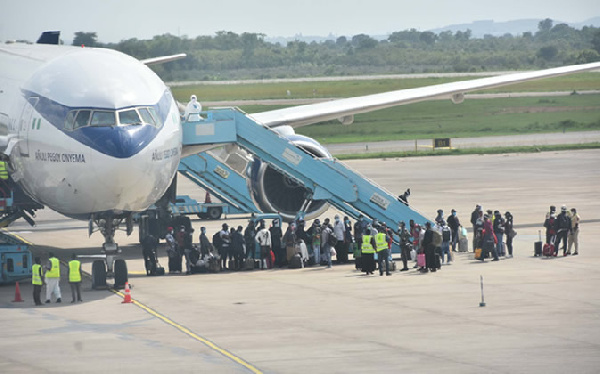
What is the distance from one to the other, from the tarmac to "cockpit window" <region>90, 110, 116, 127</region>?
13.3 ft

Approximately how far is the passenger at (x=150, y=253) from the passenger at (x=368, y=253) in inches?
216

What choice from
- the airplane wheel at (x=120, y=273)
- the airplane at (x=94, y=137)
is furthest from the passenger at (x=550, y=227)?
the airplane wheel at (x=120, y=273)

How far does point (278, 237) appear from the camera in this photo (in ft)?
101

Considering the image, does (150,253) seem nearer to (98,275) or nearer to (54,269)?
(98,275)

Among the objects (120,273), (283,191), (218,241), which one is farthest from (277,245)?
(120,273)

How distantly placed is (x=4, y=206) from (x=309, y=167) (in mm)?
8730

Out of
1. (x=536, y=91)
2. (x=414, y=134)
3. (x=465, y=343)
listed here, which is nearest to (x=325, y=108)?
(x=465, y=343)

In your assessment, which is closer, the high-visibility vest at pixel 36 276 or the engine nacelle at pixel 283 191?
the high-visibility vest at pixel 36 276

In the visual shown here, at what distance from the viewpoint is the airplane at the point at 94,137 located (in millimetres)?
24422

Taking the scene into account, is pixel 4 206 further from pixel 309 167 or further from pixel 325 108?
pixel 325 108

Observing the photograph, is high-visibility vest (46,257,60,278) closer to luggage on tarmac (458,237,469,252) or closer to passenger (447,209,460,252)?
passenger (447,209,460,252)

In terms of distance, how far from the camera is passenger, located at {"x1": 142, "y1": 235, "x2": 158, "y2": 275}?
95.2 ft

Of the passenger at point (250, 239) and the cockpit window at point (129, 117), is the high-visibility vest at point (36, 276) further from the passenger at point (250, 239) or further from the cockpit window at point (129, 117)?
the passenger at point (250, 239)

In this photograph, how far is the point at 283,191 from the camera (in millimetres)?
35594
